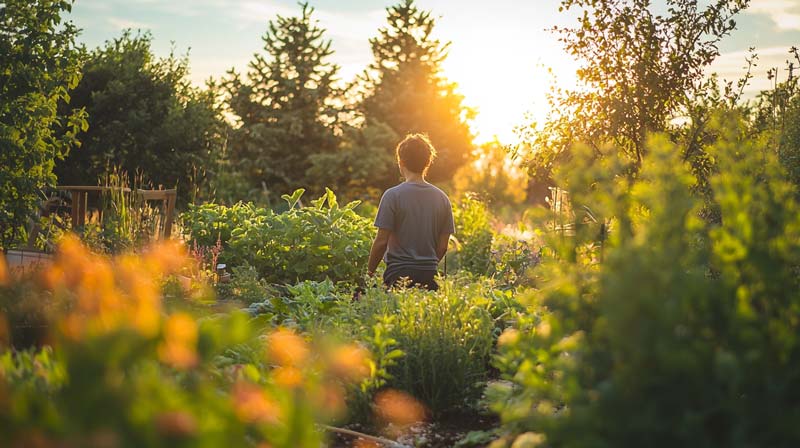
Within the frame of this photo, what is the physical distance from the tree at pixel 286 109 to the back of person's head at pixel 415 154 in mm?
22857

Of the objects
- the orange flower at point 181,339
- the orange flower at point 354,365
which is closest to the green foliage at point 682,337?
the orange flower at point 181,339

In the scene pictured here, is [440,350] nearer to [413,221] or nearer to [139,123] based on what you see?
[413,221]

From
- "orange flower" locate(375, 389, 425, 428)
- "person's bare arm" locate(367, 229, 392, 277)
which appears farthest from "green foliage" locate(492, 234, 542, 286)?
"orange flower" locate(375, 389, 425, 428)

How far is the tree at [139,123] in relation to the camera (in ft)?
55.4

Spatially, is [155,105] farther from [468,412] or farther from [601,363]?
[601,363]

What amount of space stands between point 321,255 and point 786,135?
16.4ft

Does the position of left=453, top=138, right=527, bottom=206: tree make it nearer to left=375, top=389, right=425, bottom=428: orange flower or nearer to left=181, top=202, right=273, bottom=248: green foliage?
left=181, top=202, right=273, bottom=248: green foliage

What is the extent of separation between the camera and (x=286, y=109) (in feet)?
96.4

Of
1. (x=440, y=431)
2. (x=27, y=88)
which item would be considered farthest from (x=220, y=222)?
(x=440, y=431)

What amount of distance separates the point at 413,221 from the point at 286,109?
24.6m

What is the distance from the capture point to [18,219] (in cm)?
693

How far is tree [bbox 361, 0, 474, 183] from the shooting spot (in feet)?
105

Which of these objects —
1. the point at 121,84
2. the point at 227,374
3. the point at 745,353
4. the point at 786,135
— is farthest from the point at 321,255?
the point at 121,84

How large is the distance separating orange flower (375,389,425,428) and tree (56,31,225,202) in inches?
537
